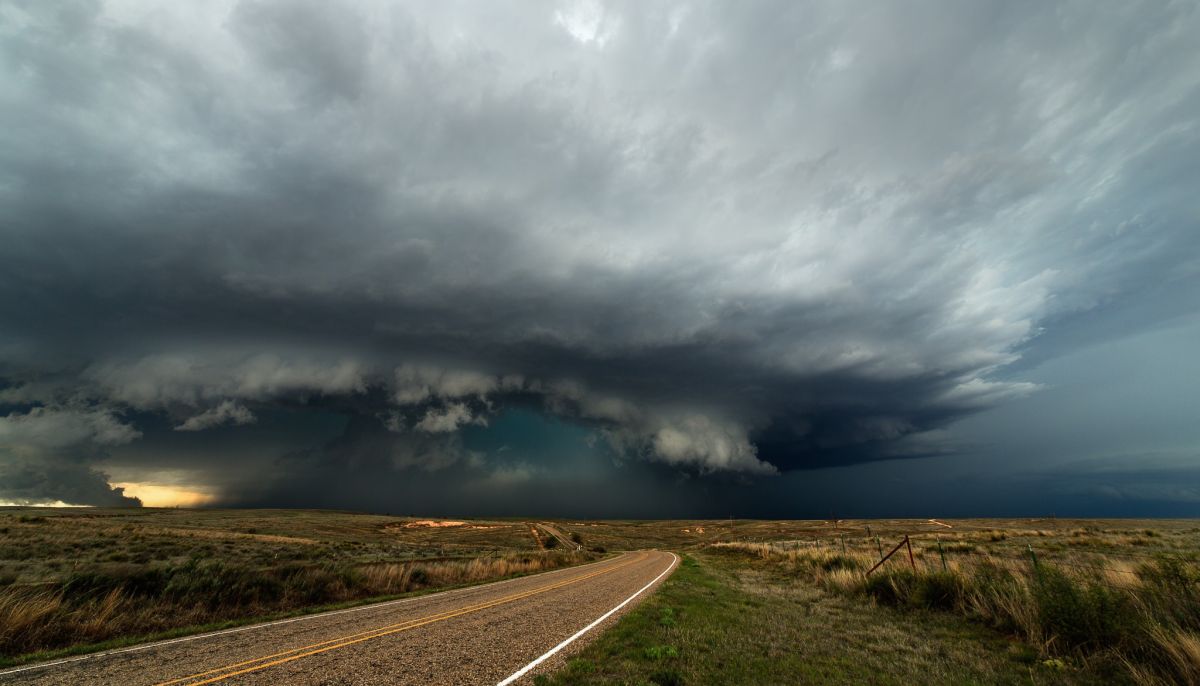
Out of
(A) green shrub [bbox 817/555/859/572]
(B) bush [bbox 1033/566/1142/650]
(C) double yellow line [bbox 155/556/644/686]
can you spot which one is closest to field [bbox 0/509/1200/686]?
(B) bush [bbox 1033/566/1142/650]

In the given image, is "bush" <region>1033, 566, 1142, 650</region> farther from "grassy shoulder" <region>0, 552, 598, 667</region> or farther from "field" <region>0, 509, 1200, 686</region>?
"grassy shoulder" <region>0, 552, 598, 667</region>

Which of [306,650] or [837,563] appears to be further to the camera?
[837,563]

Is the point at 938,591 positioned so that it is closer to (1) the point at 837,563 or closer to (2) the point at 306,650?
(1) the point at 837,563

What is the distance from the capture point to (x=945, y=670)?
966cm

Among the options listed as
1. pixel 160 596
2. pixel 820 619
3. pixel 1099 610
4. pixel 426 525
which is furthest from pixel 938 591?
pixel 426 525

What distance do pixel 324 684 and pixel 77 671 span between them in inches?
202

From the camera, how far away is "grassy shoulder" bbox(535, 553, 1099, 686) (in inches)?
349

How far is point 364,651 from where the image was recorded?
400 inches

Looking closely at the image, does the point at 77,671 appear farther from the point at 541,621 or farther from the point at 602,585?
the point at 602,585

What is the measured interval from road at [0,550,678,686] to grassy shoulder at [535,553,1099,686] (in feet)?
4.11

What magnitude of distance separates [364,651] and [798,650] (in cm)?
921

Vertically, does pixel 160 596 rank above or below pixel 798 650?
above

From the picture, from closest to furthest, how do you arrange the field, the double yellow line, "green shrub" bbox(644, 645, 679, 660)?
the double yellow line < the field < "green shrub" bbox(644, 645, 679, 660)

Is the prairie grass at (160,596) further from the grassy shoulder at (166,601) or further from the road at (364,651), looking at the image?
the road at (364,651)
